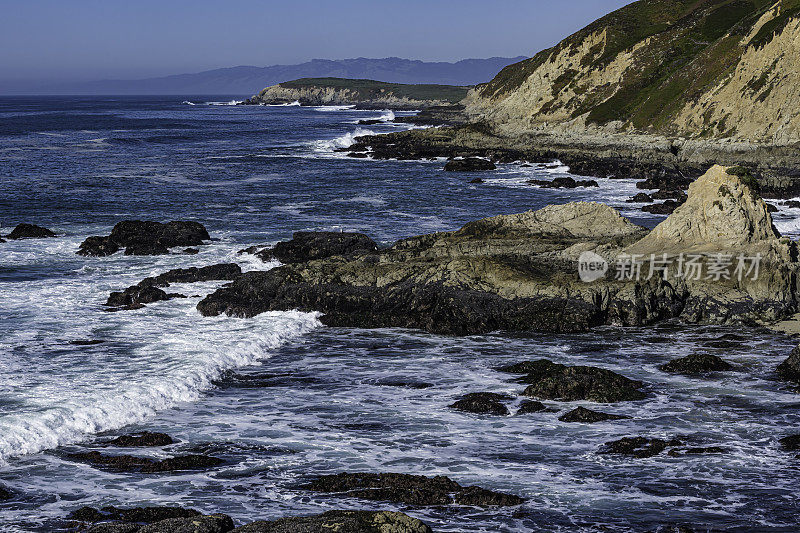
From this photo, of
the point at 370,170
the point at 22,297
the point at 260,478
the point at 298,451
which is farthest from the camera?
the point at 370,170

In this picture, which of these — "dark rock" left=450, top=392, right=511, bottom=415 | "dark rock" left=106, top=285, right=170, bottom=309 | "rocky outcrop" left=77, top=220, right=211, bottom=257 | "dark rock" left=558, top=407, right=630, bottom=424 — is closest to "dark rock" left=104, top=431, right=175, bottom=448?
"dark rock" left=450, top=392, right=511, bottom=415

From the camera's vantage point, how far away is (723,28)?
97000 millimetres

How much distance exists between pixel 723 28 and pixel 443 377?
92476 millimetres

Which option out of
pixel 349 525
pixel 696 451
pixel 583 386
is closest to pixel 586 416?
pixel 583 386

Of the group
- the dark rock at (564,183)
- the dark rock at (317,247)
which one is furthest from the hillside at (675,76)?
the dark rock at (317,247)

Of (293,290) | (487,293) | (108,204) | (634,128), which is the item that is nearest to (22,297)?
(293,290)

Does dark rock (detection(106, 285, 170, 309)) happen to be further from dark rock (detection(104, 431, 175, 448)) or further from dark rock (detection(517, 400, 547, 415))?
dark rock (detection(517, 400, 547, 415))

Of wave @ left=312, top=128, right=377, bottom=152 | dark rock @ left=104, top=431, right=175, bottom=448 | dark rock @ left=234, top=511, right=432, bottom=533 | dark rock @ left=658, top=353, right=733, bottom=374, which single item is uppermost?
wave @ left=312, top=128, right=377, bottom=152

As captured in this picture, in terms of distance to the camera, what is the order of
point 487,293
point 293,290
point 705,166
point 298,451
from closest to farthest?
point 298,451 < point 487,293 < point 293,290 < point 705,166

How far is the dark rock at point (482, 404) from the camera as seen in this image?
1606cm

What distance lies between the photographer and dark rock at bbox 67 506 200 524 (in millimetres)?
11109

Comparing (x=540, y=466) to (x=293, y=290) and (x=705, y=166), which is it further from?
(x=705, y=166)

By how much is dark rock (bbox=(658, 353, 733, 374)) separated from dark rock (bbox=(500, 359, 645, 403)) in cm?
151

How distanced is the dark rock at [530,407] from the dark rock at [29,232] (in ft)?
97.7
